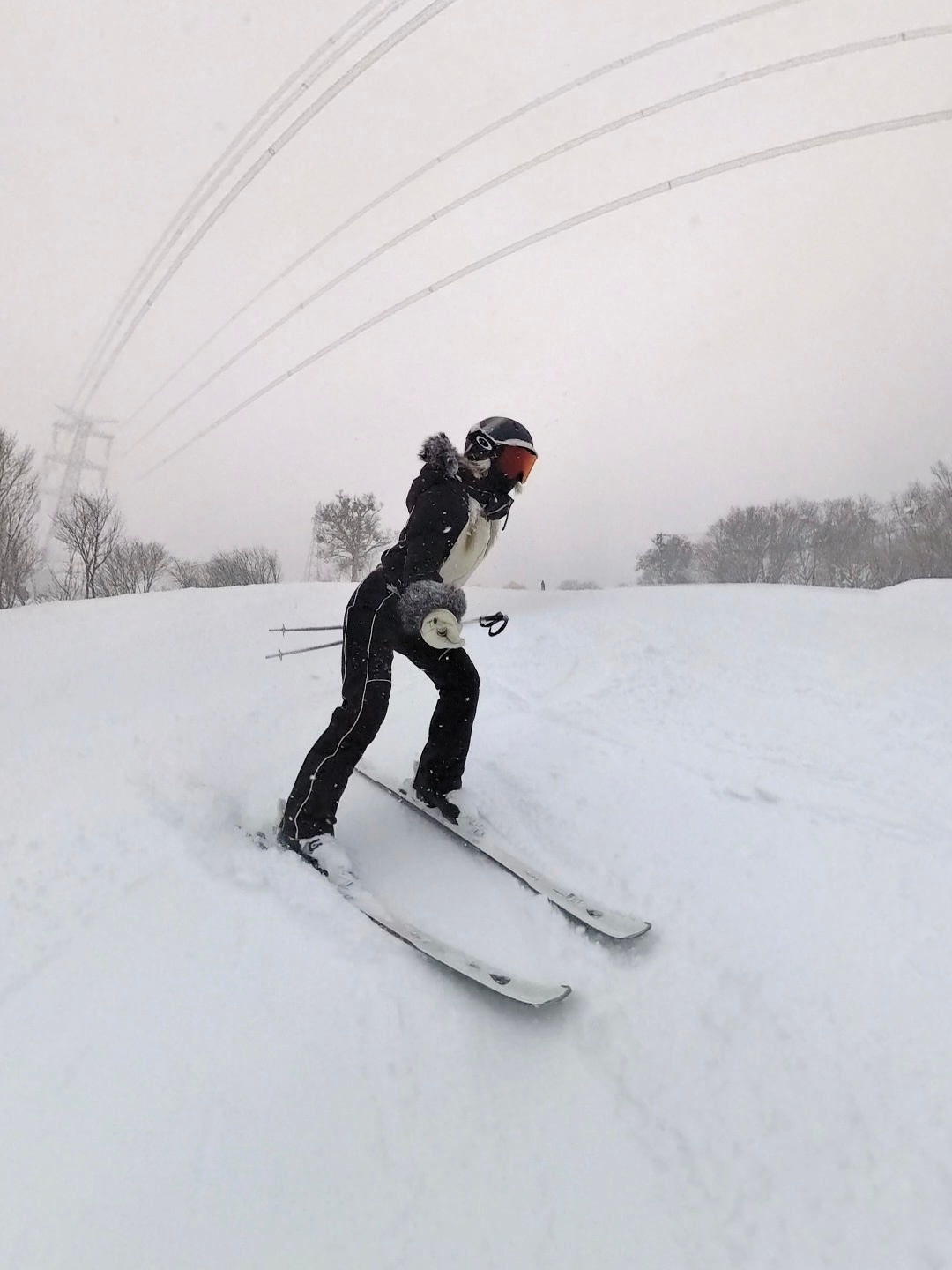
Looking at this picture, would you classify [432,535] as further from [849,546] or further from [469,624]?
[849,546]

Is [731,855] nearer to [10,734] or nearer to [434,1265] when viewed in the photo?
[434,1265]

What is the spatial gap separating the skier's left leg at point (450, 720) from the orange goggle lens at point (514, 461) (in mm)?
1008

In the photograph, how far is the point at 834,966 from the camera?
207 cm

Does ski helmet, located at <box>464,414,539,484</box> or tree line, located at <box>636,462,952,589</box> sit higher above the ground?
tree line, located at <box>636,462,952,589</box>

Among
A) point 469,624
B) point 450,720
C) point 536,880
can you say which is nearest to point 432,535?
point 450,720

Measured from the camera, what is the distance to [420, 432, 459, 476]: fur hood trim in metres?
3.14

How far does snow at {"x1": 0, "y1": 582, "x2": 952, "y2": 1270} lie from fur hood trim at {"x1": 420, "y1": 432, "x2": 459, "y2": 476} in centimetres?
187

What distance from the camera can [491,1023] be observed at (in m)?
1.97

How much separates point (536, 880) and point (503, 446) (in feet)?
7.13

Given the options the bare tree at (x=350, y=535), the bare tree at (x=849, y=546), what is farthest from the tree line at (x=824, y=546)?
the bare tree at (x=350, y=535)

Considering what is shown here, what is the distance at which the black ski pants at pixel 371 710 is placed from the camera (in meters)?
2.90

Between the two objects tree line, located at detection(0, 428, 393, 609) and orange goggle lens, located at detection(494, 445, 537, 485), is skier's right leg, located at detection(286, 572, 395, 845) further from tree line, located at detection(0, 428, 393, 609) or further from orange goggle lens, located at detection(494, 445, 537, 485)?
tree line, located at detection(0, 428, 393, 609)

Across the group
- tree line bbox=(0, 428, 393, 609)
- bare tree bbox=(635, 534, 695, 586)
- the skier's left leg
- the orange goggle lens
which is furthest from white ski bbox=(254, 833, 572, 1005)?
bare tree bbox=(635, 534, 695, 586)

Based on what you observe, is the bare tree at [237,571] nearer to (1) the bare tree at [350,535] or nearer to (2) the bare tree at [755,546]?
(1) the bare tree at [350,535]
